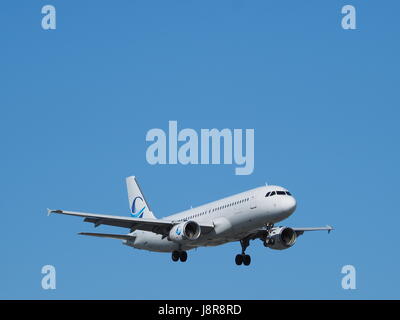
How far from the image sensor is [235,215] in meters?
63.6

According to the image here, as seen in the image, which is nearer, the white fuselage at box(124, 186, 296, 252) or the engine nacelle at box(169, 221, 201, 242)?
the white fuselage at box(124, 186, 296, 252)

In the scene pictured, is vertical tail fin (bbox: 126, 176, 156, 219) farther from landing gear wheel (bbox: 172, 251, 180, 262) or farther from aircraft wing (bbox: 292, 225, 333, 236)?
aircraft wing (bbox: 292, 225, 333, 236)

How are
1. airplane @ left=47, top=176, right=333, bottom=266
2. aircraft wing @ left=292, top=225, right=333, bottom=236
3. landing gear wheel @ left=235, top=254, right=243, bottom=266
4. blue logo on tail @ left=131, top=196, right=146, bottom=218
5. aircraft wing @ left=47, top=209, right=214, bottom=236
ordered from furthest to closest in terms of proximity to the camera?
blue logo on tail @ left=131, top=196, right=146, bottom=218 → aircraft wing @ left=292, top=225, right=333, bottom=236 → landing gear wheel @ left=235, top=254, right=243, bottom=266 → aircraft wing @ left=47, top=209, right=214, bottom=236 → airplane @ left=47, top=176, right=333, bottom=266

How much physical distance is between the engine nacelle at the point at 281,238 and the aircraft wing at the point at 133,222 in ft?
14.7

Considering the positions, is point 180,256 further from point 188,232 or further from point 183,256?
point 188,232

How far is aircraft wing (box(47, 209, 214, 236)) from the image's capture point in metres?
64.8

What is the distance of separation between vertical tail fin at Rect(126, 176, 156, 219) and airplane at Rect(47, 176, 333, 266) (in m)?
6.92

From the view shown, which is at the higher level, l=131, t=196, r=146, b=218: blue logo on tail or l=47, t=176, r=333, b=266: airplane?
l=131, t=196, r=146, b=218: blue logo on tail

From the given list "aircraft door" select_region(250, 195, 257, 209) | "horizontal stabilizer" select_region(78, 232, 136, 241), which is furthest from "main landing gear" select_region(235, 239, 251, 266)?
"horizontal stabilizer" select_region(78, 232, 136, 241)

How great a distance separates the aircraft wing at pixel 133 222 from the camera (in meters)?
64.8

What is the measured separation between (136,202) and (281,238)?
2200 cm
